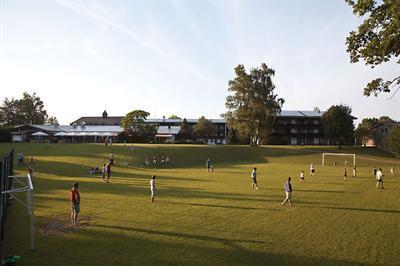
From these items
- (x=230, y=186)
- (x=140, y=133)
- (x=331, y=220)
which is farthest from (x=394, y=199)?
(x=140, y=133)

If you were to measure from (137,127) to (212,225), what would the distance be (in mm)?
71094

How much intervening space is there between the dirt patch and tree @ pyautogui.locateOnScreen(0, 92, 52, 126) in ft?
341

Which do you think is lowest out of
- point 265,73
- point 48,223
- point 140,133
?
point 48,223

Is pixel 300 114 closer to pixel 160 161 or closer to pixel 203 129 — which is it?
pixel 203 129

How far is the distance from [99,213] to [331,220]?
12.6 meters

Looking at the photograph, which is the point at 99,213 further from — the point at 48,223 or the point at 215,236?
the point at 215,236

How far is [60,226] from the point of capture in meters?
17.2

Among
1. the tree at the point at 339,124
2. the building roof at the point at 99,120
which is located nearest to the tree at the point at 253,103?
the tree at the point at 339,124

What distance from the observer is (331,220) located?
732 inches

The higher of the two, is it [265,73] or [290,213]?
[265,73]

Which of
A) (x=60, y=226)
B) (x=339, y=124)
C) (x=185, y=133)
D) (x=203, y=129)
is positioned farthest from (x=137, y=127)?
(x=60, y=226)

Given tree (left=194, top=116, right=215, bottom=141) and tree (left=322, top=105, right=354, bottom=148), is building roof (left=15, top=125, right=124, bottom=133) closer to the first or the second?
tree (left=194, top=116, right=215, bottom=141)

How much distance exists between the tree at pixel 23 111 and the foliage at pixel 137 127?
47.2m

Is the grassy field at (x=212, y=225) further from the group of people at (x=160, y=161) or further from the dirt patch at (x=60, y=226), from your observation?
the group of people at (x=160, y=161)
